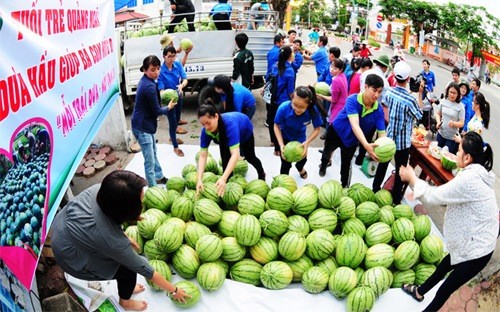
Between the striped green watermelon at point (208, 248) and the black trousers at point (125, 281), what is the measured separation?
1.95ft

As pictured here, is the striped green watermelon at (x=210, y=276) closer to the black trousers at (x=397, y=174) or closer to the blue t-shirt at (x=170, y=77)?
the black trousers at (x=397, y=174)

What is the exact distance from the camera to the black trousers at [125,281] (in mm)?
3061

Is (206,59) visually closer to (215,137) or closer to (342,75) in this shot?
(342,75)

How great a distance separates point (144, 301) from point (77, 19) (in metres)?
2.53

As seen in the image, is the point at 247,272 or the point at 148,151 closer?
the point at 247,272

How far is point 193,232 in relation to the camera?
362 cm

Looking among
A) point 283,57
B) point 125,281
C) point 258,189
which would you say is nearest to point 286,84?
point 283,57

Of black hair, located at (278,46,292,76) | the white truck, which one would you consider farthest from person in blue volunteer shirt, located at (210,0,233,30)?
black hair, located at (278,46,292,76)

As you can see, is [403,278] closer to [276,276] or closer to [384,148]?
[276,276]

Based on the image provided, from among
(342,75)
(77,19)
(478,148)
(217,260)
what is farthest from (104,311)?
(342,75)

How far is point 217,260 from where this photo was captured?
355 centimetres

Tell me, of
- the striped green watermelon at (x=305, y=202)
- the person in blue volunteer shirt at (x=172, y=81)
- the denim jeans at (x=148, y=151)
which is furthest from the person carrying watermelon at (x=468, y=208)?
the person in blue volunteer shirt at (x=172, y=81)

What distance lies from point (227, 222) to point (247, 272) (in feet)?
1.70

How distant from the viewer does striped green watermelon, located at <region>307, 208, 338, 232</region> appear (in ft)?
12.5
